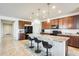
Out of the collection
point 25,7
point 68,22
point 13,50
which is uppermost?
point 25,7

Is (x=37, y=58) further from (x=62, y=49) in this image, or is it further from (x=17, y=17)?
(x=17, y=17)

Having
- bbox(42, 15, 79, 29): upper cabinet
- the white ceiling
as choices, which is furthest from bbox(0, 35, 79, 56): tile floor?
bbox(42, 15, 79, 29): upper cabinet

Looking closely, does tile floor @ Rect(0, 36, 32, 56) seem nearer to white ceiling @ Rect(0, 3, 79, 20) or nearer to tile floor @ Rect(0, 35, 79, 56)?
tile floor @ Rect(0, 35, 79, 56)

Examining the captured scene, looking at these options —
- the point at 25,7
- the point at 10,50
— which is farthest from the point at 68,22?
the point at 10,50

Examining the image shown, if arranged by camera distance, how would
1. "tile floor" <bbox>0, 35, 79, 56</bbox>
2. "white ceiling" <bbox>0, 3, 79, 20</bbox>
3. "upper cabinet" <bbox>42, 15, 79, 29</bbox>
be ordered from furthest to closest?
"upper cabinet" <bbox>42, 15, 79, 29</bbox> → "tile floor" <bbox>0, 35, 79, 56</bbox> → "white ceiling" <bbox>0, 3, 79, 20</bbox>

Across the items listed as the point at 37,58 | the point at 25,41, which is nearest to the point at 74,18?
the point at 25,41

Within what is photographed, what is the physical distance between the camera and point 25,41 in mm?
5398

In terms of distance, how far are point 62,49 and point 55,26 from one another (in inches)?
145

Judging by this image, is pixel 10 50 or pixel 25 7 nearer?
pixel 25 7

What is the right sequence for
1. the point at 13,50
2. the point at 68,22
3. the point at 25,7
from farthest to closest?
the point at 68,22 → the point at 13,50 → the point at 25,7

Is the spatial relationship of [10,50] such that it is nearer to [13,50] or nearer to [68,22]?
[13,50]

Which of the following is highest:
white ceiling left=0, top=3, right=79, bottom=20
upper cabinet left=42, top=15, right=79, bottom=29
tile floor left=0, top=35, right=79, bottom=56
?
white ceiling left=0, top=3, right=79, bottom=20

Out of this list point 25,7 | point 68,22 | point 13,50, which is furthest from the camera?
point 68,22

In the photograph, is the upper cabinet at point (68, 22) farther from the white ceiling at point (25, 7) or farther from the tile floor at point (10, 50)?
the tile floor at point (10, 50)
